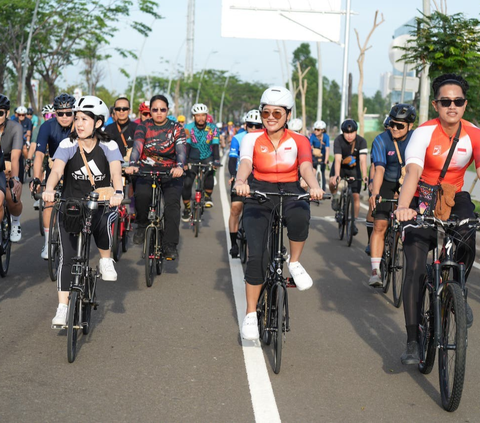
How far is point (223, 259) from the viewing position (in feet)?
34.2

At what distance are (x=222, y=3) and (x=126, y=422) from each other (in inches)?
895

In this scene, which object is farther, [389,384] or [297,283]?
[297,283]

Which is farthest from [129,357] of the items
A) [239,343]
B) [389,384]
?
[389,384]

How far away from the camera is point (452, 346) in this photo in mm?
4777

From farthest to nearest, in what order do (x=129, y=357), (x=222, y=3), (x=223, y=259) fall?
(x=222, y=3) < (x=223, y=259) < (x=129, y=357)

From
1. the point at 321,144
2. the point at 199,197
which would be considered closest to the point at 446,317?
the point at 199,197

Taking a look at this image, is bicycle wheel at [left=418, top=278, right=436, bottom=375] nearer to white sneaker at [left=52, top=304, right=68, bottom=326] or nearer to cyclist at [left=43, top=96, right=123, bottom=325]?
cyclist at [left=43, top=96, right=123, bottom=325]

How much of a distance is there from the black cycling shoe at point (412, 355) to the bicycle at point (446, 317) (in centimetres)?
4

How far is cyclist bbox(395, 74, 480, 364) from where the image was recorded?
17.3 feet

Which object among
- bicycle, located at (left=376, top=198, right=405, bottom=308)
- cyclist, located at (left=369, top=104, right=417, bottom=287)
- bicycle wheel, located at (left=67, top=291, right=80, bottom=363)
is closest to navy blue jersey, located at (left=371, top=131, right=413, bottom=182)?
cyclist, located at (left=369, top=104, right=417, bottom=287)

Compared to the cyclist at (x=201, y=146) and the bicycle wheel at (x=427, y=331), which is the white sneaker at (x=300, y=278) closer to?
the bicycle wheel at (x=427, y=331)

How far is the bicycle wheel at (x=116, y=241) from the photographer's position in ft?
31.7

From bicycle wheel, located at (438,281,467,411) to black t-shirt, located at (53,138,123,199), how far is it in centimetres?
281

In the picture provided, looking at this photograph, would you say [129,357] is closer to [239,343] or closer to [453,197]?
[239,343]
